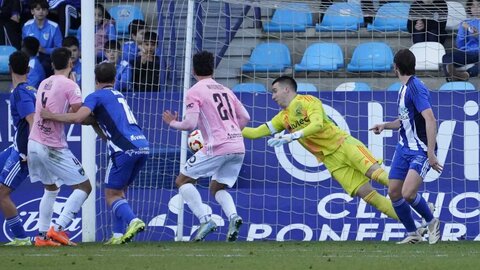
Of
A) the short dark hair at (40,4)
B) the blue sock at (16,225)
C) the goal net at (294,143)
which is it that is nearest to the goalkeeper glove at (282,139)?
the goal net at (294,143)

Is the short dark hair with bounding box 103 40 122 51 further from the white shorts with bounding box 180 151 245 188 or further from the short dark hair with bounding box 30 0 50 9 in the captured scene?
the white shorts with bounding box 180 151 245 188

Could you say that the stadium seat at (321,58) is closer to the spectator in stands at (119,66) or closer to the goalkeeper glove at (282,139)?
the spectator in stands at (119,66)

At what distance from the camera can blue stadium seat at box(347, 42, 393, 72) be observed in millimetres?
15734

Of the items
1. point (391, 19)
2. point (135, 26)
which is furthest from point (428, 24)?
point (135, 26)

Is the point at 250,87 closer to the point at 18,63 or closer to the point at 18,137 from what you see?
the point at 18,137

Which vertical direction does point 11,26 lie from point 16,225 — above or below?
above

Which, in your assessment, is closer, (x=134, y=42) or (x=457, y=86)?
(x=457, y=86)

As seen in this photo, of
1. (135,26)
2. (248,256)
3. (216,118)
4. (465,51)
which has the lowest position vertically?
(248,256)

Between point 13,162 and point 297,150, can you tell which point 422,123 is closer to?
point 297,150

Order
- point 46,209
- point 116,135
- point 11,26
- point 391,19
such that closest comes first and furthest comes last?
point 116,135, point 46,209, point 391,19, point 11,26

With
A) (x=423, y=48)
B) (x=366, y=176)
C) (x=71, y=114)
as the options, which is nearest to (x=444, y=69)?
(x=423, y=48)

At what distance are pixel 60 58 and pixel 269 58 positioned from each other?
14.0ft

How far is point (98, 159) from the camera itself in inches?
579

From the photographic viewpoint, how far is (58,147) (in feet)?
40.8
